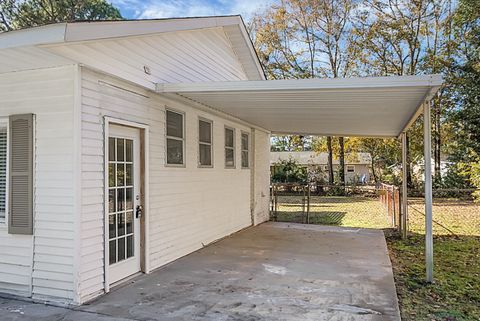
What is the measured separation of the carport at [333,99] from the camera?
4746 mm

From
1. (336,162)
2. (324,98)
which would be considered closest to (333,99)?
(324,98)

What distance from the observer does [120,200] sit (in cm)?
519

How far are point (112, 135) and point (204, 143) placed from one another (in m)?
2.77

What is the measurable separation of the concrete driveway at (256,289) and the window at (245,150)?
288cm

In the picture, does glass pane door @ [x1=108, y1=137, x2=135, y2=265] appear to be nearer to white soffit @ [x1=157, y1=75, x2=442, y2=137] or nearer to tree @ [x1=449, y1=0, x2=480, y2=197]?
white soffit @ [x1=157, y1=75, x2=442, y2=137]

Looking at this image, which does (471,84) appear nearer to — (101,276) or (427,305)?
(427,305)

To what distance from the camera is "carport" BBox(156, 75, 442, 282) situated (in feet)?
15.6

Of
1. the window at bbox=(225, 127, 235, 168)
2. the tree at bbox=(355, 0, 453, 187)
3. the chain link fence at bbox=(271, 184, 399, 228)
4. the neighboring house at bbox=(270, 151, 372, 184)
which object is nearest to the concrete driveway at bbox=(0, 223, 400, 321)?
the window at bbox=(225, 127, 235, 168)

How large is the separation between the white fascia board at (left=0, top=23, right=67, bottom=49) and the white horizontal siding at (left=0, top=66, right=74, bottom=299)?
82 centimetres

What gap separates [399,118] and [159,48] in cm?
458

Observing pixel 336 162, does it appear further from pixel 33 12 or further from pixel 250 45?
pixel 250 45

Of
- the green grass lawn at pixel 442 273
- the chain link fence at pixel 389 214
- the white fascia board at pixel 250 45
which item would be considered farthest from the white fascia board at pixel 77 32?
the chain link fence at pixel 389 214

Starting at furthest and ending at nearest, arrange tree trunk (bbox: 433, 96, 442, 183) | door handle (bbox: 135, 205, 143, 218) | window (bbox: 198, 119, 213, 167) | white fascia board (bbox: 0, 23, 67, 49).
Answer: tree trunk (bbox: 433, 96, 442, 183) → window (bbox: 198, 119, 213, 167) → door handle (bbox: 135, 205, 143, 218) → white fascia board (bbox: 0, 23, 67, 49)

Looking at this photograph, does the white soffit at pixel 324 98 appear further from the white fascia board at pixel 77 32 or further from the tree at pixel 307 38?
the tree at pixel 307 38
